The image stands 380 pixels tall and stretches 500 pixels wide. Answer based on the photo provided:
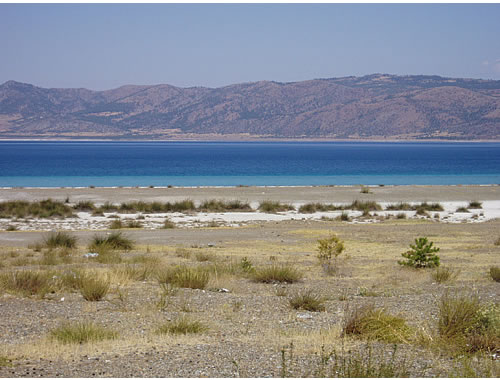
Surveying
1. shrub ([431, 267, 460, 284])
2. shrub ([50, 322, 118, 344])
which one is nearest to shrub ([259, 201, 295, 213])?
shrub ([431, 267, 460, 284])

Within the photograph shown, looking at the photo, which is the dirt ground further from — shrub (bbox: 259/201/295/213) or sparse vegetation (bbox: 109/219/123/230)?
shrub (bbox: 259/201/295/213)

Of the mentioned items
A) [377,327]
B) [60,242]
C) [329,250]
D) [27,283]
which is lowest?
[60,242]

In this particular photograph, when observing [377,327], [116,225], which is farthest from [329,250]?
[116,225]

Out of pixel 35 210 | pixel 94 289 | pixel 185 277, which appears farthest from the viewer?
pixel 35 210

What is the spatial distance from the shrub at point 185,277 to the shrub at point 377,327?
14.2 ft

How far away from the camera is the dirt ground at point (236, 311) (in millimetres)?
7043

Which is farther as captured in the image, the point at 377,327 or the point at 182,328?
the point at 182,328

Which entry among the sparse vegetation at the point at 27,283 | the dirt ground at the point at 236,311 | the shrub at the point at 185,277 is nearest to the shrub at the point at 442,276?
the dirt ground at the point at 236,311

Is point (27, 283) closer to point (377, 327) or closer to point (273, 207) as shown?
point (377, 327)

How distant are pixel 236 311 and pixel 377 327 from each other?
2.59 metres

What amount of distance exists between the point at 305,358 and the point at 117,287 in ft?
16.7

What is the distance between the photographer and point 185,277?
1230 centimetres

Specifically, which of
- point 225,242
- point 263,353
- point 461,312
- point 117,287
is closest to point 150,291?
point 117,287

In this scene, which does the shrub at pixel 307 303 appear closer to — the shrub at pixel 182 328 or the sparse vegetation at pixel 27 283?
the shrub at pixel 182 328
